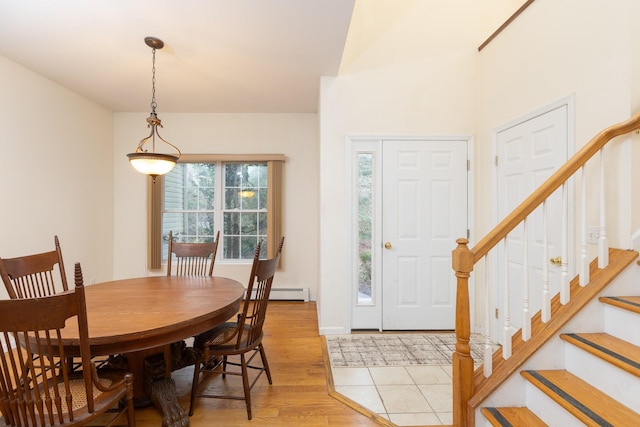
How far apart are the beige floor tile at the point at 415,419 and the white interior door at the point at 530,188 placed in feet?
3.14

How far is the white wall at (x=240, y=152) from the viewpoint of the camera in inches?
A: 179

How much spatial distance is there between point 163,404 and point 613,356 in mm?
2408

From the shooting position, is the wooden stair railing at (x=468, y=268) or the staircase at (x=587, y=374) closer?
the staircase at (x=587, y=374)

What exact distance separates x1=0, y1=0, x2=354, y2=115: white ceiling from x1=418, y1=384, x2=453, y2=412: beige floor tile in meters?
2.80

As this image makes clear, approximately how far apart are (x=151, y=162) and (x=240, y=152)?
7.17 ft

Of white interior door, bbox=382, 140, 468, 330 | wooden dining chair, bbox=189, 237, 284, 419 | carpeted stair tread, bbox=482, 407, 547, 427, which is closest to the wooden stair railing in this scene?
carpeted stair tread, bbox=482, 407, 547, 427

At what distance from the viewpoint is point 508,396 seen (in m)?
1.70

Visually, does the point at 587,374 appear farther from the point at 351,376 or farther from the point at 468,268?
the point at 351,376

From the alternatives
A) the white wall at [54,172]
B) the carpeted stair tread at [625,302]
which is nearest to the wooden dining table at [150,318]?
the white wall at [54,172]

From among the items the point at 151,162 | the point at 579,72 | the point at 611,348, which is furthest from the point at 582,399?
the point at 151,162

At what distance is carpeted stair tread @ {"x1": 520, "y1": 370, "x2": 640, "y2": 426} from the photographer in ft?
4.35

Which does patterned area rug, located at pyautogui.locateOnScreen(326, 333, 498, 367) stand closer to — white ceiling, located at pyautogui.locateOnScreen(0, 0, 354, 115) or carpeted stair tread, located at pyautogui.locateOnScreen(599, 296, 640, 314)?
carpeted stair tread, located at pyautogui.locateOnScreen(599, 296, 640, 314)

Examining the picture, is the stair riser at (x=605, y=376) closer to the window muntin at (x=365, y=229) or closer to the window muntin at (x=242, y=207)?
the window muntin at (x=365, y=229)

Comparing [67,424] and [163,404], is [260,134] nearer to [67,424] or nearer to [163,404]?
[163,404]
